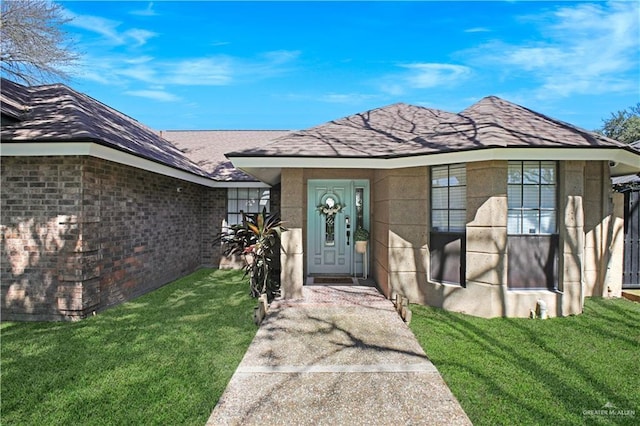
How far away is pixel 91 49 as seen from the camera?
1091 cm

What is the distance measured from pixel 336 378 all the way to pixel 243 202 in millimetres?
8443

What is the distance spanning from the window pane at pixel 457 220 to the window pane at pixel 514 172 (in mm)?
1026

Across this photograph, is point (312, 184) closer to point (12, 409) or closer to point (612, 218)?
point (12, 409)

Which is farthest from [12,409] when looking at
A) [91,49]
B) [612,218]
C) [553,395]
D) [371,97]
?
[371,97]

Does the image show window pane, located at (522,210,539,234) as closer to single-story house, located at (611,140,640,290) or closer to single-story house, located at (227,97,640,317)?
single-story house, located at (227,97,640,317)

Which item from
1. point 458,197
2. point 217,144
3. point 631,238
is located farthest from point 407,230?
point 217,144

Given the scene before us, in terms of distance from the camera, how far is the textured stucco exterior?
530 centimetres

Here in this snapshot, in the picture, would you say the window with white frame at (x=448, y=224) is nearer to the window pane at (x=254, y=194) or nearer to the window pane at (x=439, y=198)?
the window pane at (x=439, y=198)

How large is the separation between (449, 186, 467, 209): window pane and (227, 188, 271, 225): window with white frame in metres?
6.85

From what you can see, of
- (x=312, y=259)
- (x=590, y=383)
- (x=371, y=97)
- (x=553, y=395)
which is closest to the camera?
(x=553, y=395)

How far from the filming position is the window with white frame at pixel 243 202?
10859mm

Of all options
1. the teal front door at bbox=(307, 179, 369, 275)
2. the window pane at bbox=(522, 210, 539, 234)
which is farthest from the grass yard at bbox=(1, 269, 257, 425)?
the window pane at bbox=(522, 210, 539, 234)

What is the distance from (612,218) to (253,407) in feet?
30.7

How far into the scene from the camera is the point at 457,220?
5.72 m
